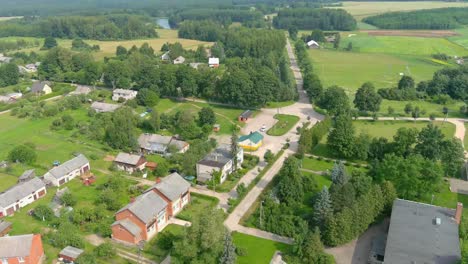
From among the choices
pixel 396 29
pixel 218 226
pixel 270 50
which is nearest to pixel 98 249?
pixel 218 226

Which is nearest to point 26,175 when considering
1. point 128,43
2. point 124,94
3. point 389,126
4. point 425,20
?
point 124,94

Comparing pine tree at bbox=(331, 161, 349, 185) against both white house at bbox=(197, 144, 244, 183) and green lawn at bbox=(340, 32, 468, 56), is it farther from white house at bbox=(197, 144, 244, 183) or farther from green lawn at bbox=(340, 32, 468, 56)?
green lawn at bbox=(340, 32, 468, 56)

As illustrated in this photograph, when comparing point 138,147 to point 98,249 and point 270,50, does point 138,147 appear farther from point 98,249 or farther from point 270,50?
point 270,50

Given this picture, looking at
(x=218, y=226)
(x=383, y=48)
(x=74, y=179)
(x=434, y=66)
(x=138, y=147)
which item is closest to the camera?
(x=218, y=226)

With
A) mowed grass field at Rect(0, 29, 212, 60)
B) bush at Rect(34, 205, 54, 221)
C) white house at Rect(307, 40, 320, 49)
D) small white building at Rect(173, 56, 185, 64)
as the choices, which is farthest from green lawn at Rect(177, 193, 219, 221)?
white house at Rect(307, 40, 320, 49)

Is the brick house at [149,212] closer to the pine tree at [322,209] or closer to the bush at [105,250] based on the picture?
the bush at [105,250]

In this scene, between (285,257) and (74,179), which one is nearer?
(285,257)
